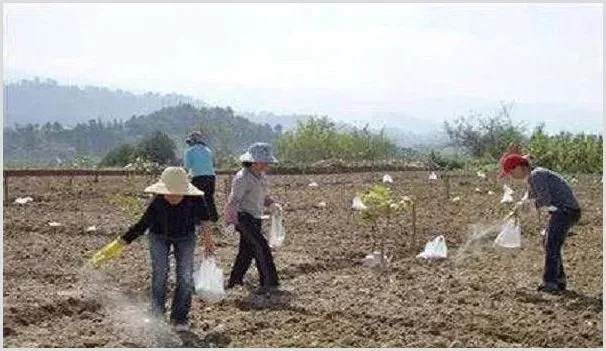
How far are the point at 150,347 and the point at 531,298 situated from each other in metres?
3.20

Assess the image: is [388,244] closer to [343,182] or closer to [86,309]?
[86,309]

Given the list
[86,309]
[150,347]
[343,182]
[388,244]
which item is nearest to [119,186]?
[343,182]

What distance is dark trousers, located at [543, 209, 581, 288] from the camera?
7.75 m

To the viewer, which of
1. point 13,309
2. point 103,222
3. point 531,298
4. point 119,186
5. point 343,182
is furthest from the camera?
point 343,182

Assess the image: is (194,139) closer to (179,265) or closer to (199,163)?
(199,163)

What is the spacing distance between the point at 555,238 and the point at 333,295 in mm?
1918

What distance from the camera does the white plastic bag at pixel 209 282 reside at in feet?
22.5

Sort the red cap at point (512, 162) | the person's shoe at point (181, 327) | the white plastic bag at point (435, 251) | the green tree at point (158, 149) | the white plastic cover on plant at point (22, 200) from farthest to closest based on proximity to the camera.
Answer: the green tree at point (158, 149) → the white plastic cover on plant at point (22, 200) → the white plastic bag at point (435, 251) → the red cap at point (512, 162) → the person's shoe at point (181, 327)

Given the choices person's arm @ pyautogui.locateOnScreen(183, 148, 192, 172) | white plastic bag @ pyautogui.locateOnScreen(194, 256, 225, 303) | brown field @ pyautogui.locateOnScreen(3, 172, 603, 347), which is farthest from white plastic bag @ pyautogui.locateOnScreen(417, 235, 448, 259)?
white plastic bag @ pyautogui.locateOnScreen(194, 256, 225, 303)

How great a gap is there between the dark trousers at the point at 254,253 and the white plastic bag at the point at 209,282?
88 cm

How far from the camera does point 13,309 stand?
687cm

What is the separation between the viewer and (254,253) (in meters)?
7.79

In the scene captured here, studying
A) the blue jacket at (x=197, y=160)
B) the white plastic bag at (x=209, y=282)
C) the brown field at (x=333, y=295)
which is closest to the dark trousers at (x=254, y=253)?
the brown field at (x=333, y=295)

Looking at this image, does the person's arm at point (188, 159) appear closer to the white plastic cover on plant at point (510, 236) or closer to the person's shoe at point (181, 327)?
the white plastic cover on plant at point (510, 236)
